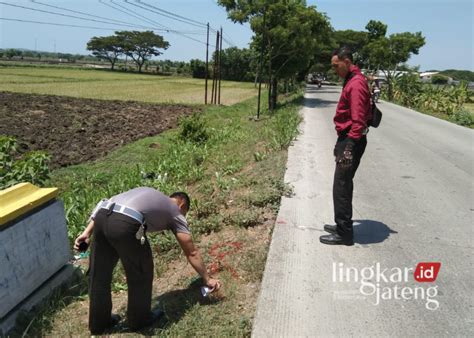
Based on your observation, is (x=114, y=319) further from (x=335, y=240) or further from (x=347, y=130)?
(x=347, y=130)

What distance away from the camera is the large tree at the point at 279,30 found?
2162 cm

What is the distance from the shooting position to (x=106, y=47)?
115 metres

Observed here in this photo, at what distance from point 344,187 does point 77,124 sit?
534 inches

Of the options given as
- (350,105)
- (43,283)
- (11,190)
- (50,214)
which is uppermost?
(350,105)

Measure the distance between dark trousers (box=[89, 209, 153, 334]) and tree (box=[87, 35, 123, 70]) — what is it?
11593cm

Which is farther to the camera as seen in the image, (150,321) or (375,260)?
(375,260)

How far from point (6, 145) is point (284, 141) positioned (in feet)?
19.1

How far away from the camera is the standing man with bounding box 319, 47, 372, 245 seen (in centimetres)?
425

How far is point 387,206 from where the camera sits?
236 inches

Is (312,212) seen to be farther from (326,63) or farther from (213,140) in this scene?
(326,63)

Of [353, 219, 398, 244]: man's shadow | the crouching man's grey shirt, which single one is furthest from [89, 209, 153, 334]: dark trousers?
[353, 219, 398, 244]: man's shadow

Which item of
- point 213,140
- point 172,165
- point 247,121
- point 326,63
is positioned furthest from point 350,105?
point 326,63

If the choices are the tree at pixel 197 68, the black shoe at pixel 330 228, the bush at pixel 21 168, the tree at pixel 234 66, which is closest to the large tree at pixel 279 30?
the bush at pixel 21 168

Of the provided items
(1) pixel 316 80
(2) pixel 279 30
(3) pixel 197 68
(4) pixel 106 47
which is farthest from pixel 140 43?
(2) pixel 279 30
